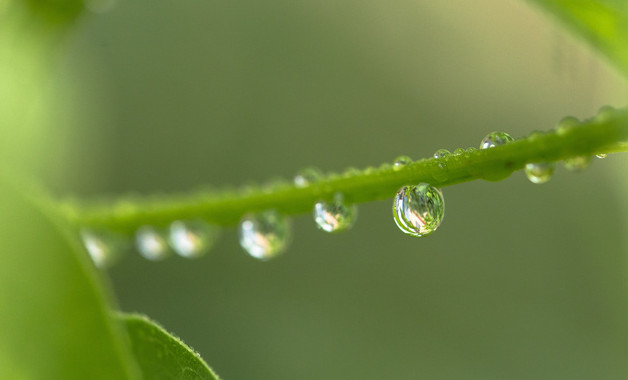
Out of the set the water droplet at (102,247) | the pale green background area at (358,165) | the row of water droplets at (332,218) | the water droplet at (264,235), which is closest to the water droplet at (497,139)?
the row of water droplets at (332,218)

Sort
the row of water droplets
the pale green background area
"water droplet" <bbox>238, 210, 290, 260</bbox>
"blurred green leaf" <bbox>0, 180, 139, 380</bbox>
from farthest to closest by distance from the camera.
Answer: the pale green background area
"water droplet" <bbox>238, 210, 290, 260</bbox>
the row of water droplets
"blurred green leaf" <bbox>0, 180, 139, 380</bbox>

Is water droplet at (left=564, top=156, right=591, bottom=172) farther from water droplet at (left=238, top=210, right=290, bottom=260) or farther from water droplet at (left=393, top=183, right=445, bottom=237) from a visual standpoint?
water droplet at (left=238, top=210, right=290, bottom=260)

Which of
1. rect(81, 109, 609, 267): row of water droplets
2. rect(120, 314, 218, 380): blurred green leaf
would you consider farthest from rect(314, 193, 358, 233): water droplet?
rect(120, 314, 218, 380): blurred green leaf

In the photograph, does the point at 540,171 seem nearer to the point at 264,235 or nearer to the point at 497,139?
the point at 497,139

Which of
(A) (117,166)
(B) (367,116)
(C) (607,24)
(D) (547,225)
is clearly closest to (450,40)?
(B) (367,116)

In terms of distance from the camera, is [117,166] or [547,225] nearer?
[547,225]

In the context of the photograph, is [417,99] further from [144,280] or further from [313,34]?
[144,280]

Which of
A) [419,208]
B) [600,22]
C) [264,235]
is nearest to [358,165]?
[264,235]
